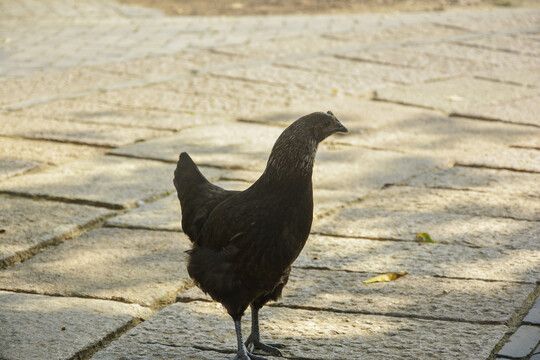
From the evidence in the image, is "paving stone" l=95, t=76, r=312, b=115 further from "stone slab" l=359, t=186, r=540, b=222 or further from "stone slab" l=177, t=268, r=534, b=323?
"stone slab" l=177, t=268, r=534, b=323

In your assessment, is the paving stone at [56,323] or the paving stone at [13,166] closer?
the paving stone at [56,323]

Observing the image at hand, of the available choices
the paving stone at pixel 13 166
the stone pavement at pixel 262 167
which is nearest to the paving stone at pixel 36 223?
the stone pavement at pixel 262 167

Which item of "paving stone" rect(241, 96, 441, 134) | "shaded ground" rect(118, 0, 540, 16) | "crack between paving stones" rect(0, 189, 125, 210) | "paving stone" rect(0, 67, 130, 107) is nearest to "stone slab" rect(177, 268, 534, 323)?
"crack between paving stones" rect(0, 189, 125, 210)

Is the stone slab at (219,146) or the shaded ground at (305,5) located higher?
the shaded ground at (305,5)

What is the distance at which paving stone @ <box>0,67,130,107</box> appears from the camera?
7102 mm

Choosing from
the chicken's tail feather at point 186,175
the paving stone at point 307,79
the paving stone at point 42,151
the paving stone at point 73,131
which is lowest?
the paving stone at point 42,151

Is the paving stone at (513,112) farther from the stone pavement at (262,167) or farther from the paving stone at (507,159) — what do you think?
the paving stone at (507,159)

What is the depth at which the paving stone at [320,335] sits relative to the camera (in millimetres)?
3086

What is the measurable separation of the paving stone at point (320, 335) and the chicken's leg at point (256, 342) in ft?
0.15

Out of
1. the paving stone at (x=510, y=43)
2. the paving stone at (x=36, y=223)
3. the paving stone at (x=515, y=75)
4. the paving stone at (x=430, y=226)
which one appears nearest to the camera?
the paving stone at (x=36, y=223)

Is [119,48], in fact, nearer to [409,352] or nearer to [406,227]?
[406,227]

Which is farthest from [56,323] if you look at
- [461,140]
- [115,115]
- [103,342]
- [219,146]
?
[461,140]

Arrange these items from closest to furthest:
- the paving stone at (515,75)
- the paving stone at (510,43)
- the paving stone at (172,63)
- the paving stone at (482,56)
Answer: the paving stone at (515,75), the paving stone at (172,63), the paving stone at (482,56), the paving stone at (510,43)

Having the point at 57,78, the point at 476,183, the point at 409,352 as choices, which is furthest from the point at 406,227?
the point at 57,78
